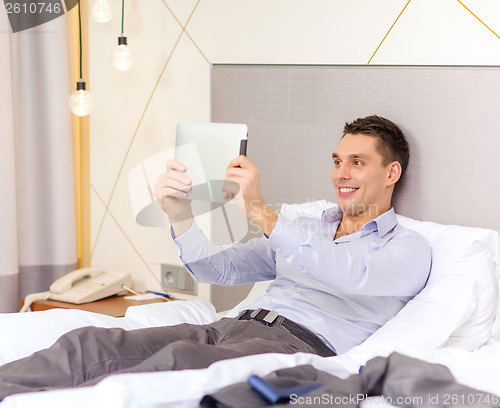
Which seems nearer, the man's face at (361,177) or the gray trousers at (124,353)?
the gray trousers at (124,353)

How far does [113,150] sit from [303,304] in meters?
1.26

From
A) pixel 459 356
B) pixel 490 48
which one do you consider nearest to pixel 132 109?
pixel 490 48

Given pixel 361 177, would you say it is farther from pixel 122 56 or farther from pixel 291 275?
pixel 122 56

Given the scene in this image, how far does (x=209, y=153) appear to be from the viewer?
5.48 ft

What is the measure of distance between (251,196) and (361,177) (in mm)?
468

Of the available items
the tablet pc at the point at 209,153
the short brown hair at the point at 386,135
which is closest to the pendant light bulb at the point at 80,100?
the tablet pc at the point at 209,153

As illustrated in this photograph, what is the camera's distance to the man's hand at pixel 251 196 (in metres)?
1.47

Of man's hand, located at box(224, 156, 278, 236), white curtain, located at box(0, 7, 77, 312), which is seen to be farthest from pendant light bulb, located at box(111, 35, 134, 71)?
man's hand, located at box(224, 156, 278, 236)

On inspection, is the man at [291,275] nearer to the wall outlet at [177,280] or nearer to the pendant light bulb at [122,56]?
the wall outlet at [177,280]

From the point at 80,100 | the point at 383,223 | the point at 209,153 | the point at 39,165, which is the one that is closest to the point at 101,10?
the point at 80,100

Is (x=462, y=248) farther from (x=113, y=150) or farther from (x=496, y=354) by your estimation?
(x=113, y=150)

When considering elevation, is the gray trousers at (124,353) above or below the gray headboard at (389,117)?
below

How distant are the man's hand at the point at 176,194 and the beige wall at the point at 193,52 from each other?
643mm

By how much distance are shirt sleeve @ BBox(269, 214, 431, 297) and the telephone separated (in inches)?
42.6
